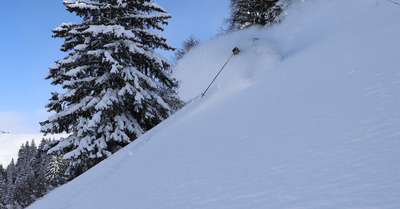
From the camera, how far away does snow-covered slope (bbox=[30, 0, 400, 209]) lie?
152cm

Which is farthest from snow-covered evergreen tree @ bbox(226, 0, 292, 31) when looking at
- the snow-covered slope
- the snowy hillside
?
the snowy hillside

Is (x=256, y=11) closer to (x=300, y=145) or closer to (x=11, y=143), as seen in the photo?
(x=300, y=145)

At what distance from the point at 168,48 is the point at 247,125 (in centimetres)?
778

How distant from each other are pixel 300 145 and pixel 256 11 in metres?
11.5

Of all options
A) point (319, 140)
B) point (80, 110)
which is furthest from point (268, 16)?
point (319, 140)

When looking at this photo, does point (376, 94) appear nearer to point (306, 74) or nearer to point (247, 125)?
point (247, 125)

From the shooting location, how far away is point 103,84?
8.47 metres

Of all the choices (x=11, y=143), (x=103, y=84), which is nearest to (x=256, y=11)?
(x=103, y=84)

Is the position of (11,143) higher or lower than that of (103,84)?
higher

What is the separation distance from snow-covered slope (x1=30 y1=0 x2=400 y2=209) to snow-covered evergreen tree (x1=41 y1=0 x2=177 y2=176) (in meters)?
3.38

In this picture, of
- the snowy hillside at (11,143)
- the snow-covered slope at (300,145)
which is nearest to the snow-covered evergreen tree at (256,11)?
the snow-covered slope at (300,145)

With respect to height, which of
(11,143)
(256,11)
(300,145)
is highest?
(11,143)

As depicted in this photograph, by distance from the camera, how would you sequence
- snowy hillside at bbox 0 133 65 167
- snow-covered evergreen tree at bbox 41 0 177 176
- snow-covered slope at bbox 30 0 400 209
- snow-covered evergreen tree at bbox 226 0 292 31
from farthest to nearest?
snowy hillside at bbox 0 133 65 167
snow-covered evergreen tree at bbox 226 0 292 31
snow-covered evergreen tree at bbox 41 0 177 176
snow-covered slope at bbox 30 0 400 209

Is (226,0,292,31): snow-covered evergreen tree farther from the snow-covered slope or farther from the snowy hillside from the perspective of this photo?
the snowy hillside
